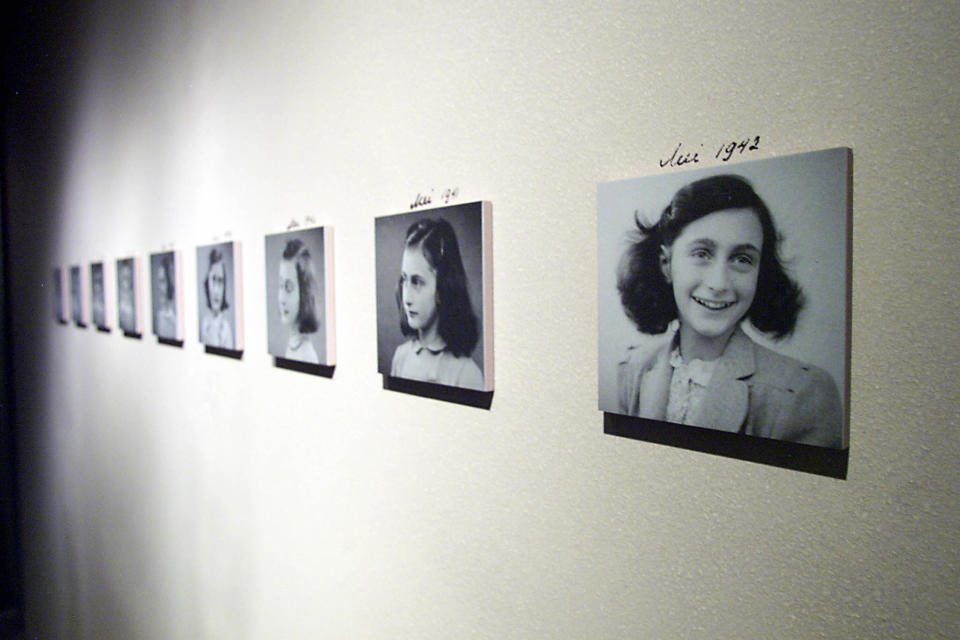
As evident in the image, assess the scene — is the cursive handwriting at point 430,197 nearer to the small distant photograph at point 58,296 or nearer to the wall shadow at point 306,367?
the wall shadow at point 306,367

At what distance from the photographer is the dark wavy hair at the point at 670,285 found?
888 millimetres

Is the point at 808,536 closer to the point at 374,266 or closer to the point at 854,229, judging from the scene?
the point at 854,229

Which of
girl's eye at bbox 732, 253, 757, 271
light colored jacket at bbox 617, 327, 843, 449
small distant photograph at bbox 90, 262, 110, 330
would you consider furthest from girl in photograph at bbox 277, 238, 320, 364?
small distant photograph at bbox 90, 262, 110, 330

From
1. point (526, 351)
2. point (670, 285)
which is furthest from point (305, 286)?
point (670, 285)

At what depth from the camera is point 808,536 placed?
2.96 feet

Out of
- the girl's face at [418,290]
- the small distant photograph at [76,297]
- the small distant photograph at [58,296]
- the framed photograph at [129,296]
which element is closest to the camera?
the girl's face at [418,290]

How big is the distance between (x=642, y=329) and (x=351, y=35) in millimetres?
1207

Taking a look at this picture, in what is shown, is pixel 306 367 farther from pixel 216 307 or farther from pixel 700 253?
pixel 700 253

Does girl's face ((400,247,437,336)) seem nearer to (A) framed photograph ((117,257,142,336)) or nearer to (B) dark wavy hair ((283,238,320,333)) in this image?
(B) dark wavy hair ((283,238,320,333))

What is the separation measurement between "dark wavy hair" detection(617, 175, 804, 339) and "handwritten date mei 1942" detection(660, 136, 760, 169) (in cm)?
5

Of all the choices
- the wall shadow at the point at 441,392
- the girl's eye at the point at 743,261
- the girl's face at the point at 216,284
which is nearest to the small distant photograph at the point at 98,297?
the girl's face at the point at 216,284

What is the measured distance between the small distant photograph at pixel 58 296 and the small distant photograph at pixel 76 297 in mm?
189

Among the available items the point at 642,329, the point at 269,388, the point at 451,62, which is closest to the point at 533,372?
the point at 642,329

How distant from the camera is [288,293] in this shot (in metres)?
2.00
